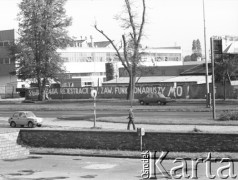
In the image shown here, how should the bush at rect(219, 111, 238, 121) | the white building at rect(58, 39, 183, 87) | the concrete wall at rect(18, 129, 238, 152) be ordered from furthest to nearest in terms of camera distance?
the white building at rect(58, 39, 183, 87)
the bush at rect(219, 111, 238, 121)
the concrete wall at rect(18, 129, 238, 152)

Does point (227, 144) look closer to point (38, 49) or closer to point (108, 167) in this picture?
point (108, 167)

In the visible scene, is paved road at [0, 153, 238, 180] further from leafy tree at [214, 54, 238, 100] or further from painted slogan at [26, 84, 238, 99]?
painted slogan at [26, 84, 238, 99]

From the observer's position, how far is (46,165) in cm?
1973

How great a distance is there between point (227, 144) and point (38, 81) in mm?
51680

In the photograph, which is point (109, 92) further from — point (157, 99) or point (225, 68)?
point (225, 68)

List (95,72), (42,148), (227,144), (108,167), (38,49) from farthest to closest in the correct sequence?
1. (95,72)
2. (38,49)
3. (42,148)
4. (227,144)
5. (108,167)

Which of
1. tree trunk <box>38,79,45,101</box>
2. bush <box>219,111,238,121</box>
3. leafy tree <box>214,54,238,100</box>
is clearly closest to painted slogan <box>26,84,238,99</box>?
Result: leafy tree <box>214,54,238,100</box>

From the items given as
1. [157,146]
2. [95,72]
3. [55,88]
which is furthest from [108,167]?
[95,72]

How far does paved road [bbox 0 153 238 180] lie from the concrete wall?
6.60ft

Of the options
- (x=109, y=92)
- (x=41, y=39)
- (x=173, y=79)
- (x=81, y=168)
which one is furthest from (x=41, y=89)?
(x=81, y=168)

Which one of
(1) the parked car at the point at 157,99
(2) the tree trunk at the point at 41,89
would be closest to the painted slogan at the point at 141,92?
(2) the tree trunk at the point at 41,89

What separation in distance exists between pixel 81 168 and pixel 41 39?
52.8 m

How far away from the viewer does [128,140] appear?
22625 mm

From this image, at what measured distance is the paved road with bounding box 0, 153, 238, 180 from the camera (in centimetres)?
1703
